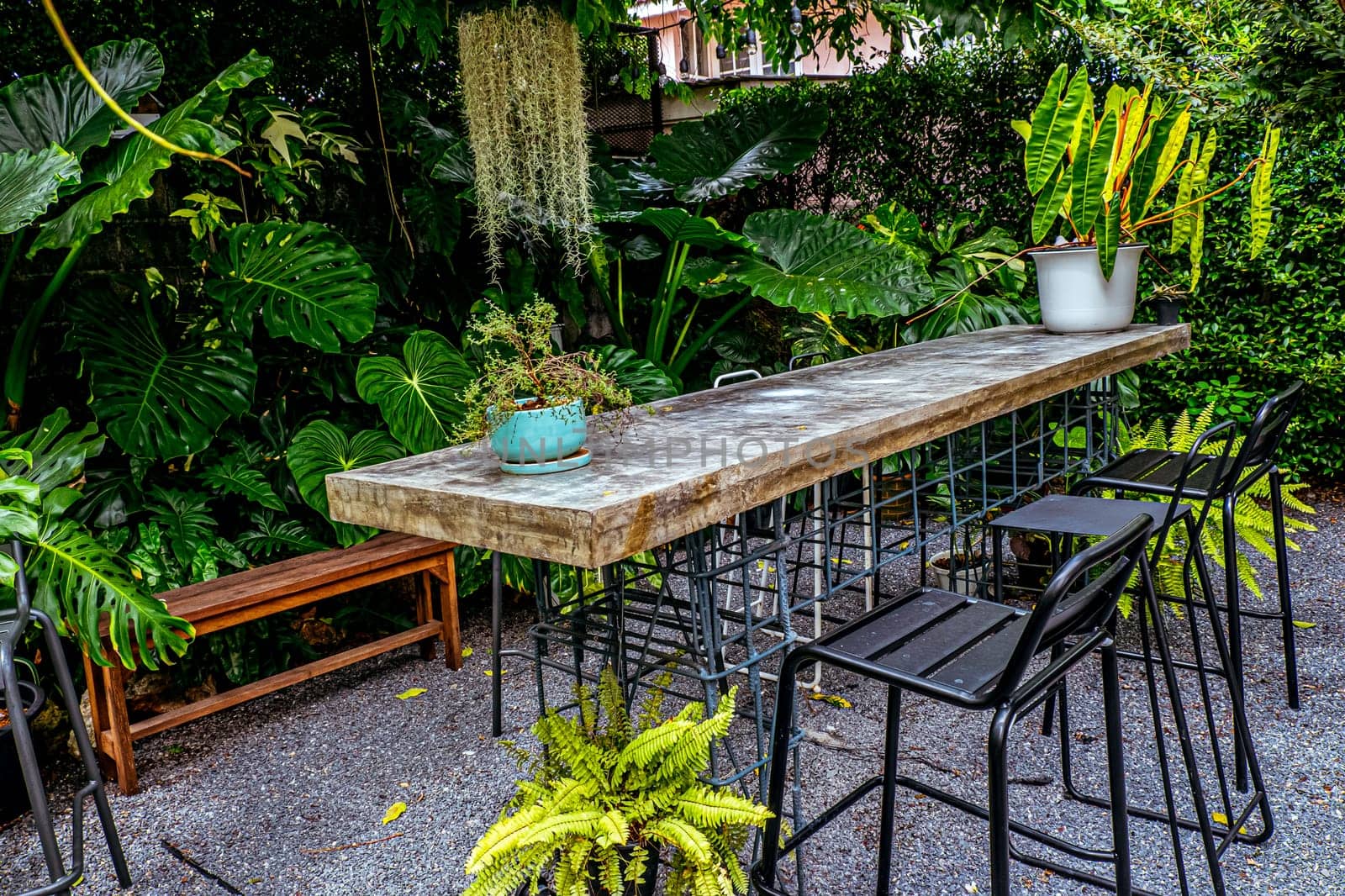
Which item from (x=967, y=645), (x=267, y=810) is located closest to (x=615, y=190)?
(x=267, y=810)

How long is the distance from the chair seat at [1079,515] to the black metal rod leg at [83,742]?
1878 mm

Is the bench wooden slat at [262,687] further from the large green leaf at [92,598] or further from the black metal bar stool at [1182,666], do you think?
the black metal bar stool at [1182,666]

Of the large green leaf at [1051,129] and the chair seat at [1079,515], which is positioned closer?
the chair seat at [1079,515]

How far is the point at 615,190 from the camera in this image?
3768mm

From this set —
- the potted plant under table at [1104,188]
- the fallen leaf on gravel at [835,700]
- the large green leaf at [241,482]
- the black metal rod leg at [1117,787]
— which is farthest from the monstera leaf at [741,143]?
the black metal rod leg at [1117,787]

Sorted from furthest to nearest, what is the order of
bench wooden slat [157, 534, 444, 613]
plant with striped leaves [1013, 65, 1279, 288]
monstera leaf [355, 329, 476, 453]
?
monstera leaf [355, 329, 476, 453] < plant with striped leaves [1013, 65, 1279, 288] < bench wooden slat [157, 534, 444, 613]

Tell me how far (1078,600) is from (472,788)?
62.9 inches

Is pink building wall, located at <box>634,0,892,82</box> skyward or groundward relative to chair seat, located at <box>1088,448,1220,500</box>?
skyward

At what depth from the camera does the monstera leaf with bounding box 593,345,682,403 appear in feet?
11.4

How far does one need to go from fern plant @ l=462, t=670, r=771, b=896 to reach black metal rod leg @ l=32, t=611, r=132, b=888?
0.89 m

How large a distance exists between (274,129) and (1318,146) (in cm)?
394

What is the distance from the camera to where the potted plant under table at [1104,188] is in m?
2.62

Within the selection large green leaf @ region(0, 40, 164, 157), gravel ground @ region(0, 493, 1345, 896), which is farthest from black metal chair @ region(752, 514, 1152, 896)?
large green leaf @ region(0, 40, 164, 157)

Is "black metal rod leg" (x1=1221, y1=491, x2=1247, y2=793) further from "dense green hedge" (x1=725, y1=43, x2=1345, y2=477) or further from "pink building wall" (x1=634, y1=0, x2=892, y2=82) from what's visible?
"pink building wall" (x1=634, y1=0, x2=892, y2=82)
